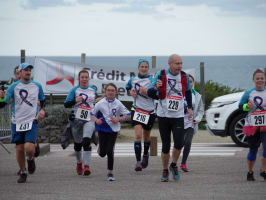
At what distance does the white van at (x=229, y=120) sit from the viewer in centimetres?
1662

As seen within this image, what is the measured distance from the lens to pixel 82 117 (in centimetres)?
1137

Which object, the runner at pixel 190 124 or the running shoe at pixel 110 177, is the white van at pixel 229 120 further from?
the running shoe at pixel 110 177

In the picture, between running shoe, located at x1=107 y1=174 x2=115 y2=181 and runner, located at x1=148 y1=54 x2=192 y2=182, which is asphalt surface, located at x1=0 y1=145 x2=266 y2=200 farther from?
runner, located at x1=148 y1=54 x2=192 y2=182

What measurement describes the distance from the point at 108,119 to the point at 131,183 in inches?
47.6

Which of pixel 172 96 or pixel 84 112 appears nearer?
pixel 172 96

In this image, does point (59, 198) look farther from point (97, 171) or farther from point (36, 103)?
point (97, 171)

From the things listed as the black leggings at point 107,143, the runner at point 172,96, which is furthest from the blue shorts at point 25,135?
the runner at point 172,96

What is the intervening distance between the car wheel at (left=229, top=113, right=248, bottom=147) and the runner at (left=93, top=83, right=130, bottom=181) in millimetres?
6216

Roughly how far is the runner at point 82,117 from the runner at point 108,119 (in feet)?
1.42

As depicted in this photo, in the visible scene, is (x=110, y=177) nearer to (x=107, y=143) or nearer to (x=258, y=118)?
(x=107, y=143)

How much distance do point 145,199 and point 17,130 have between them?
2749mm

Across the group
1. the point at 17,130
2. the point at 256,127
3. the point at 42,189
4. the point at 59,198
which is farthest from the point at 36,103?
Result: the point at 256,127

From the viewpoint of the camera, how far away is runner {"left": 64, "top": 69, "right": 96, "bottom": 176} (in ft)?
37.0

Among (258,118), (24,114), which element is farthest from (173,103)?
(24,114)
